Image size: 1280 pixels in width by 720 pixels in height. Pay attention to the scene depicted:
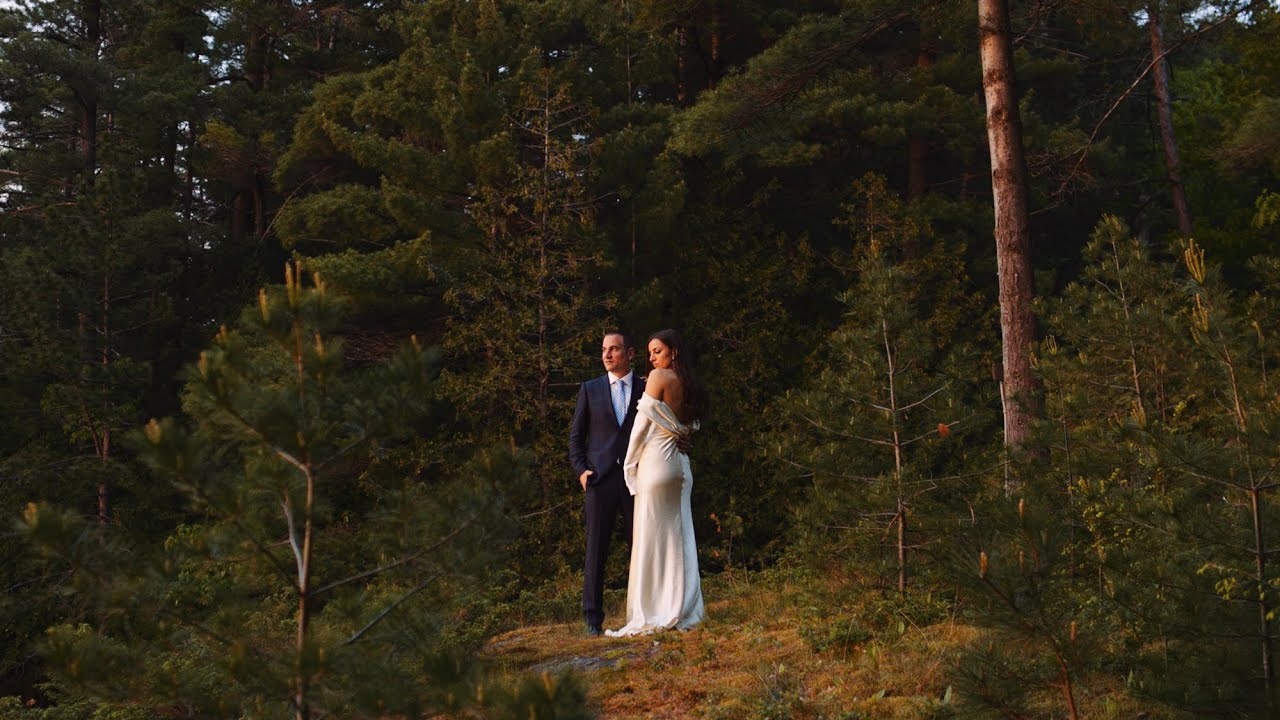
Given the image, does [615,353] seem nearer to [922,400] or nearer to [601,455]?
[601,455]

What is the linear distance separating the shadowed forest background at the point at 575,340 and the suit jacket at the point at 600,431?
1.08 metres

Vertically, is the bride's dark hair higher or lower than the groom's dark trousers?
higher

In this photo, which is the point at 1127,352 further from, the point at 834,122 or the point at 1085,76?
the point at 1085,76

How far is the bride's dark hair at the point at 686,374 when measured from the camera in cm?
741

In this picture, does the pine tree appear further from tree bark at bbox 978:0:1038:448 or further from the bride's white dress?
tree bark at bbox 978:0:1038:448

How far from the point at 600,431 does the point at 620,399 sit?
0.83 feet

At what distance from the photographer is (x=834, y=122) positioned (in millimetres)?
18844

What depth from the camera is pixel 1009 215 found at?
9328 millimetres

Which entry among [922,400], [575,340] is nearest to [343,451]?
[922,400]

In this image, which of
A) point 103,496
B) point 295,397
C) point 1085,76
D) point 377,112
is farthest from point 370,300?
point 1085,76

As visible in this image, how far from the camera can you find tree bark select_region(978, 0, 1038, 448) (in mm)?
9148

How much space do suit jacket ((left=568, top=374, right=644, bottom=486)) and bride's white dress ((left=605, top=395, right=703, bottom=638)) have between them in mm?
165

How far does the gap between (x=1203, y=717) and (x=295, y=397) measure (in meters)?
3.35

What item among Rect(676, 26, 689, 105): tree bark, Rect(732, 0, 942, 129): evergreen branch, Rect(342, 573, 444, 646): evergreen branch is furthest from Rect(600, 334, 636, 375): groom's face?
Rect(676, 26, 689, 105): tree bark
